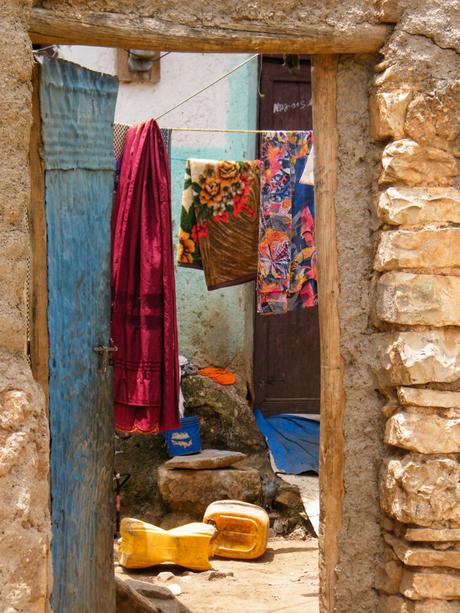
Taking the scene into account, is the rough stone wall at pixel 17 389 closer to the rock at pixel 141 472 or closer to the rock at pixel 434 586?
the rock at pixel 434 586

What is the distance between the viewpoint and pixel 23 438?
297 centimetres

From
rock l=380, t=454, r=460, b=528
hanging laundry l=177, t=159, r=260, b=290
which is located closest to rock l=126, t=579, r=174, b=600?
hanging laundry l=177, t=159, r=260, b=290

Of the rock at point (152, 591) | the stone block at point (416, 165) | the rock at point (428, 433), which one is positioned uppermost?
the stone block at point (416, 165)

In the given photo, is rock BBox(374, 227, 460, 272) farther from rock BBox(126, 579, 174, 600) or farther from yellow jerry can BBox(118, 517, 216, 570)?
yellow jerry can BBox(118, 517, 216, 570)

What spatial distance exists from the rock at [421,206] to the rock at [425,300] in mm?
188

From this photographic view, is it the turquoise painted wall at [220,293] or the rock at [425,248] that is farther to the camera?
the turquoise painted wall at [220,293]

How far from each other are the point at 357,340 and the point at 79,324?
3.56ft

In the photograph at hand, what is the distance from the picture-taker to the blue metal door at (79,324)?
3828 millimetres

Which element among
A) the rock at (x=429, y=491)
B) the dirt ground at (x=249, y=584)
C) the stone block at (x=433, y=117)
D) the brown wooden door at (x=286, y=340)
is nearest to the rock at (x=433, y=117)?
the stone block at (x=433, y=117)

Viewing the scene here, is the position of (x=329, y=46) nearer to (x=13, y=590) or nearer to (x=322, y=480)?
(x=322, y=480)

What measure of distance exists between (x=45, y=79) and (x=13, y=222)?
2.74 ft

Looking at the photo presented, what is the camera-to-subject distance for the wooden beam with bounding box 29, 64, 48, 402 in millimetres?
3701

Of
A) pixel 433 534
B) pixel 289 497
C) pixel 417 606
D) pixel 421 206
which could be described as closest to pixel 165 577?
pixel 289 497

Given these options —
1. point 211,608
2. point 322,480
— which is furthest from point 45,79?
point 211,608
